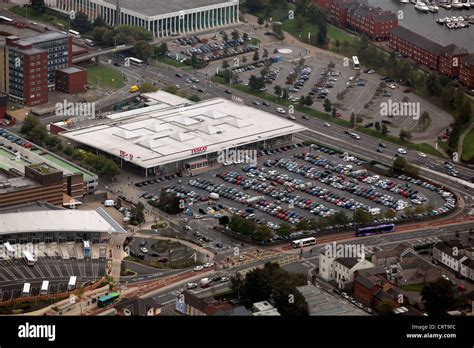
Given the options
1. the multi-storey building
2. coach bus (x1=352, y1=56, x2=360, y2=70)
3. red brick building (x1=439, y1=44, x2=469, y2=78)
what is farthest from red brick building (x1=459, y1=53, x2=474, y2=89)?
the multi-storey building

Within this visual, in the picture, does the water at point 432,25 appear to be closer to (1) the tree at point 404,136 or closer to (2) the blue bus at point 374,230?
(1) the tree at point 404,136

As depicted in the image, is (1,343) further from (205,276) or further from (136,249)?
(136,249)

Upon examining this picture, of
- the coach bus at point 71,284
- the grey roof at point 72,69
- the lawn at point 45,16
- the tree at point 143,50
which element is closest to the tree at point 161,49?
the tree at point 143,50

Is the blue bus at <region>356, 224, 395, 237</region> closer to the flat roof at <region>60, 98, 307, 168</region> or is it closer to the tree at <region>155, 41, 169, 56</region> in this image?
the flat roof at <region>60, 98, 307, 168</region>

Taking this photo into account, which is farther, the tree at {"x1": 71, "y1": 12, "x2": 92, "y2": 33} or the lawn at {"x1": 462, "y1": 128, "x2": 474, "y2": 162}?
the tree at {"x1": 71, "y1": 12, "x2": 92, "y2": 33}

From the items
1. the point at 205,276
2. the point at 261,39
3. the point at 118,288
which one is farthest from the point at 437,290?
the point at 261,39

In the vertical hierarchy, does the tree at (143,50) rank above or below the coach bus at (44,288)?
below

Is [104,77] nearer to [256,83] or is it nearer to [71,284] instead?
[256,83]
